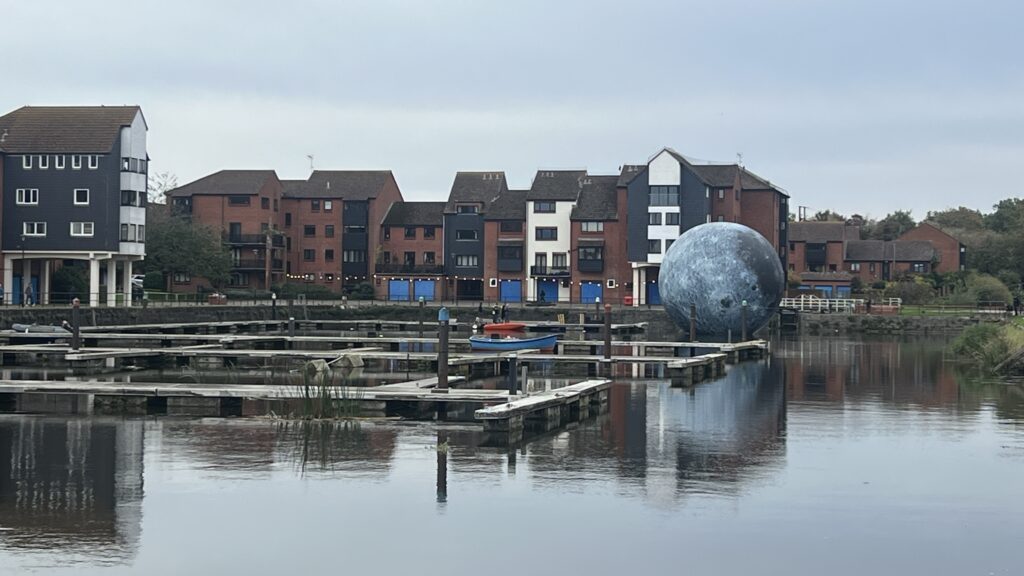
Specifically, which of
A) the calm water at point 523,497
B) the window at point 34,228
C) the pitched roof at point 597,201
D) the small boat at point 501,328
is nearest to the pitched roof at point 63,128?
the window at point 34,228

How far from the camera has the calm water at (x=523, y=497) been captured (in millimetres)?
17078

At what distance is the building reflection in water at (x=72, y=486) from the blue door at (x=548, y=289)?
72.1 metres

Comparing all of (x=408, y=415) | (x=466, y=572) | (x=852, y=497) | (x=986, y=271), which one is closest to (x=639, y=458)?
(x=852, y=497)

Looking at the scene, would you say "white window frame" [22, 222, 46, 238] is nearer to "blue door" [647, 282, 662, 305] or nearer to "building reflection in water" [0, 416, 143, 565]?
"blue door" [647, 282, 662, 305]

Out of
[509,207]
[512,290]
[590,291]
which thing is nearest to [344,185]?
[509,207]

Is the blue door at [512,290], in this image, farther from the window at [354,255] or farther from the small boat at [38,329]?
the small boat at [38,329]

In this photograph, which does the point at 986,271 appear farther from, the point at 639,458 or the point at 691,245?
the point at 639,458

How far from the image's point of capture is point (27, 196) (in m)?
72.9

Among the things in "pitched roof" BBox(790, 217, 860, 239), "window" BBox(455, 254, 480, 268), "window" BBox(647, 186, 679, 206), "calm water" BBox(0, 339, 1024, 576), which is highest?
"window" BBox(647, 186, 679, 206)

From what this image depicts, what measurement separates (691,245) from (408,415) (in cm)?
3063

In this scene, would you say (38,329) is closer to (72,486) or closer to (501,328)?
(501,328)

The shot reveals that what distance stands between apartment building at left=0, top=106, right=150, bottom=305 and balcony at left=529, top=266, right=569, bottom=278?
34.3 metres

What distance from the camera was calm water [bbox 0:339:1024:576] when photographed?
17.1 metres

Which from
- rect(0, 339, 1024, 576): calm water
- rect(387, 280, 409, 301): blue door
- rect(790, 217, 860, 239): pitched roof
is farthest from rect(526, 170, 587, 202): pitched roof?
rect(0, 339, 1024, 576): calm water
